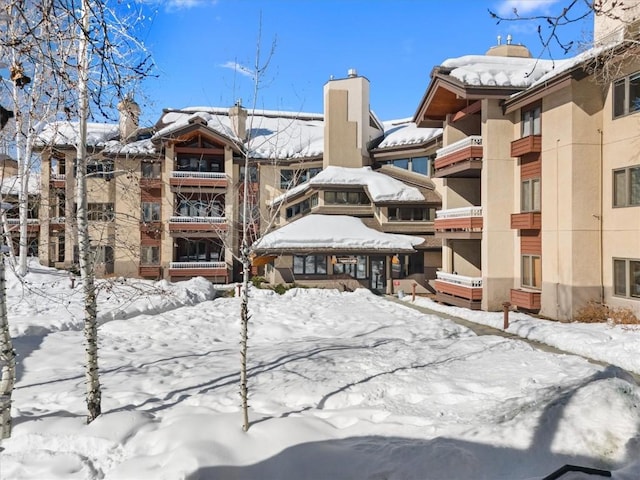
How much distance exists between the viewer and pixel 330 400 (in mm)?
8250

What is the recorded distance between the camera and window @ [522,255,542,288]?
61.8ft

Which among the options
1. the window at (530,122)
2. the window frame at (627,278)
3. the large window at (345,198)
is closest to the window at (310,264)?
the large window at (345,198)

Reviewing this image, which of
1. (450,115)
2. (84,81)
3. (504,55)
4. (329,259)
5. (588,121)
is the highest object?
(504,55)

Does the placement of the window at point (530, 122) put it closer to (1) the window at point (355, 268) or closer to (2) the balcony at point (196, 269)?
(1) the window at point (355, 268)

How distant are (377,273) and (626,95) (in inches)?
693

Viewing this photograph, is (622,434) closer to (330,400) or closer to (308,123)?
(330,400)

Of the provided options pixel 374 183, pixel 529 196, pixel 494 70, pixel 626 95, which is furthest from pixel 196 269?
pixel 626 95

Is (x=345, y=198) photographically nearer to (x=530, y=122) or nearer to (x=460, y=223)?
(x=460, y=223)

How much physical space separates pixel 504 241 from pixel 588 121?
243 inches

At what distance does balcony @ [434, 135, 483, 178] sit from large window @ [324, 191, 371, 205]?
26.7 feet

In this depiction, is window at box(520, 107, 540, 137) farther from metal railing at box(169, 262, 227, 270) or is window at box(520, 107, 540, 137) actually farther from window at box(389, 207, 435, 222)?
metal railing at box(169, 262, 227, 270)

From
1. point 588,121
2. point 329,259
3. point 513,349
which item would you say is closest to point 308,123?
point 329,259

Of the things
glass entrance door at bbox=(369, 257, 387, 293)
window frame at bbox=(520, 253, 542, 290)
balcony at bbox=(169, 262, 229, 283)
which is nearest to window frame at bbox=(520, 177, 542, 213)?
window frame at bbox=(520, 253, 542, 290)

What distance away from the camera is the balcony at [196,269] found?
103 ft
